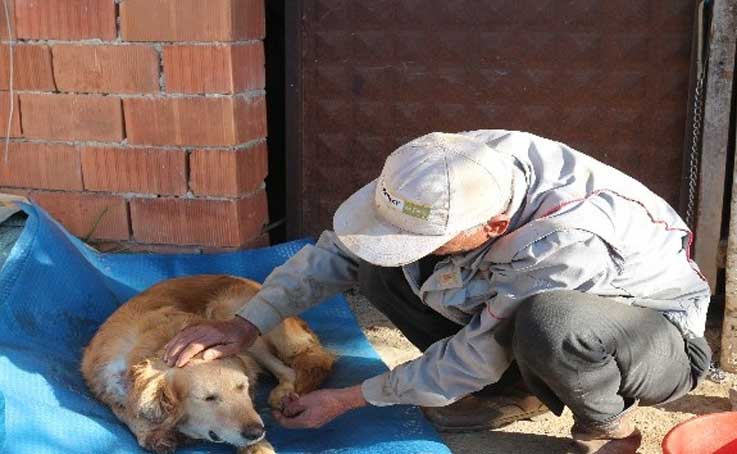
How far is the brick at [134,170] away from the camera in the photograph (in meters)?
4.29

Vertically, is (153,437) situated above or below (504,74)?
below

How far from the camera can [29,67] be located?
4.29 m

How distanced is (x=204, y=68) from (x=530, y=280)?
6.48ft

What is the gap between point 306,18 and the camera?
174 inches

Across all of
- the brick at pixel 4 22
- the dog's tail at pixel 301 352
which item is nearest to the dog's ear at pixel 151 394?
the dog's tail at pixel 301 352

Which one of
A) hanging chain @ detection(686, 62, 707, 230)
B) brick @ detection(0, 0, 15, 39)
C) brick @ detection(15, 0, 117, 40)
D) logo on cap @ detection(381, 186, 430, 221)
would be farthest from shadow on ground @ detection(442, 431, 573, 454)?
brick @ detection(0, 0, 15, 39)

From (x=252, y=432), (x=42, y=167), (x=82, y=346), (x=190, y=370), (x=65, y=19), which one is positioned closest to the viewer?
(x=252, y=432)

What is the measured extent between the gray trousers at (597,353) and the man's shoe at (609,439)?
108mm

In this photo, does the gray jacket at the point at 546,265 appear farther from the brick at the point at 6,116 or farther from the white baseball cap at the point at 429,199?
the brick at the point at 6,116

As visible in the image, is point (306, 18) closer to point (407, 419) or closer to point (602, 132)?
point (602, 132)

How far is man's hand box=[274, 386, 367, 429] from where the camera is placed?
299 centimetres

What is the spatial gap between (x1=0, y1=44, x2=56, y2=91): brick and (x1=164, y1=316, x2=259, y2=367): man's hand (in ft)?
5.52

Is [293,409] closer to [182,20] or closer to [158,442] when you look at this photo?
[158,442]

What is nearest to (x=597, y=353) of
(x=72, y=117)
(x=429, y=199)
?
(x=429, y=199)
